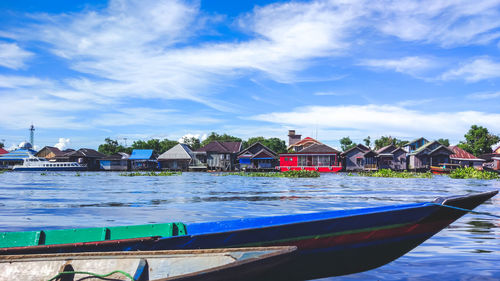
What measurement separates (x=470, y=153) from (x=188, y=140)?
49.2 m

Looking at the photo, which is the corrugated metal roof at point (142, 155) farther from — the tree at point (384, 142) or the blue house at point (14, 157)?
the tree at point (384, 142)

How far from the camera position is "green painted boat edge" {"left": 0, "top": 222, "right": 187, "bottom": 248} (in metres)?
4.32

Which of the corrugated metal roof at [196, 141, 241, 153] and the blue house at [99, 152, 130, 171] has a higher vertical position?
the corrugated metal roof at [196, 141, 241, 153]

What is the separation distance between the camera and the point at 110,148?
74.6 m

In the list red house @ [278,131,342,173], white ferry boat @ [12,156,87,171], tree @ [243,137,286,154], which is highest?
tree @ [243,137,286,154]

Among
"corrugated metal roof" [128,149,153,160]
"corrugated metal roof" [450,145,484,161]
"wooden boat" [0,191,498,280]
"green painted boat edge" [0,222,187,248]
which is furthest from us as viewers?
"corrugated metal roof" [128,149,153,160]

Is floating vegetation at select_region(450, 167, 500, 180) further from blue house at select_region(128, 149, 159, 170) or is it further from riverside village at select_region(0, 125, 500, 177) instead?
blue house at select_region(128, 149, 159, 170)

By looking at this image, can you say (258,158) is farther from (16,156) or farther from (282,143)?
(16,156)

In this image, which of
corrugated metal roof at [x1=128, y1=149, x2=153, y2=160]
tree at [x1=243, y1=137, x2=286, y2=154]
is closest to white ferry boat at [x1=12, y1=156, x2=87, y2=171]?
corrugated metal roof at [x1=128, y1=149, x2=153, y2=160]

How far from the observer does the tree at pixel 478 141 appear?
55375 mm

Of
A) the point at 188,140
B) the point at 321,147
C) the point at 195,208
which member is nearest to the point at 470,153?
the point at 321,147

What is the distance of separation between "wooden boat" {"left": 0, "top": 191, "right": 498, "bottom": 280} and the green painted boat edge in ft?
0.05

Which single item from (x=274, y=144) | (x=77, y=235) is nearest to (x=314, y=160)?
(x=274, y=144)

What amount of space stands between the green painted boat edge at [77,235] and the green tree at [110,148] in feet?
243
